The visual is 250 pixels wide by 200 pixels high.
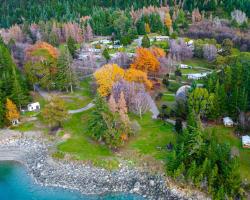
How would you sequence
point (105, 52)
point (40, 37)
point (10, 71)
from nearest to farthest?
point (10, 71)
point (105, 52)
point (40, 37)

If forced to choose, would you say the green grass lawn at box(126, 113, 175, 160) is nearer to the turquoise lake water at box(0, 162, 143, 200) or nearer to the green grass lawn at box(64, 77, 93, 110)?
the turquoise lake water at box(0, 162, 143, 200)

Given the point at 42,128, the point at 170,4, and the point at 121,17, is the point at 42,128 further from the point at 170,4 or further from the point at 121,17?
the point at 170,4

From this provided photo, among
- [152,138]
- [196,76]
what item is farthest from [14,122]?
[196,76]

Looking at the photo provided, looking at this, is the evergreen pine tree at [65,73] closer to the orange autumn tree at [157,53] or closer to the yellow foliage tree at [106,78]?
the yellow foliage tree at [106,78]

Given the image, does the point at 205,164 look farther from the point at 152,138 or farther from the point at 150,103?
the point at 150,103

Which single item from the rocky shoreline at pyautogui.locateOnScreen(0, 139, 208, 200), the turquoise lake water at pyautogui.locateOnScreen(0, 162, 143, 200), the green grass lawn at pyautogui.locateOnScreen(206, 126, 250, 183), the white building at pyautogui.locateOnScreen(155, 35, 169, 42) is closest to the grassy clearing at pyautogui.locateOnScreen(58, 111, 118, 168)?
the rocky shoreline at pyautogui.locateOnScreen(0, 139, 208, 200)

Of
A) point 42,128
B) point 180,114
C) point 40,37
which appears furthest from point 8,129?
point 40,37
